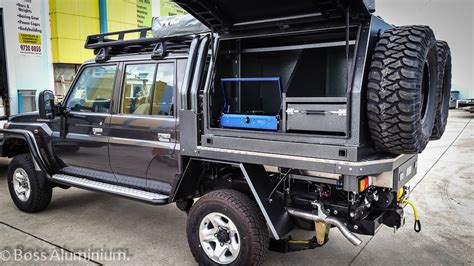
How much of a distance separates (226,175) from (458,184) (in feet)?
15.4

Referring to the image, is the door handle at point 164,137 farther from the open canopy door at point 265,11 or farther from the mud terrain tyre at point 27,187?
the mud terrain tyre at point 27,187

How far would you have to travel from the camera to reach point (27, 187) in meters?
4.80

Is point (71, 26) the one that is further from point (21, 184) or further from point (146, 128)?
point (146, 128)

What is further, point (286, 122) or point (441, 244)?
point (441, 244)

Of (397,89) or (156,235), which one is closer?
(397,89)

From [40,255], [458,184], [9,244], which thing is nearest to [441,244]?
[458,184]

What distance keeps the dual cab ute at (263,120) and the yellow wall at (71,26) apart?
845 cm

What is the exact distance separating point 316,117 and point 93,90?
109 inches

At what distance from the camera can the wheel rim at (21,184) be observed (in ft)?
15.6

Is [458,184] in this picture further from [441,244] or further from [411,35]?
[411,35]

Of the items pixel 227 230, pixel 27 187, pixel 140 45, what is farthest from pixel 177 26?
pixel 27 187

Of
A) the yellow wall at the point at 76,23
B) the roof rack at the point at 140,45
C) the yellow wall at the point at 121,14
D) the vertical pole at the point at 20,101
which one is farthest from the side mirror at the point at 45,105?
the yellow wall at the point at 121,14

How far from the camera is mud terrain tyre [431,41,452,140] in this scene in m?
3.29

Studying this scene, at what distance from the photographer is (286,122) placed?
2.85m
